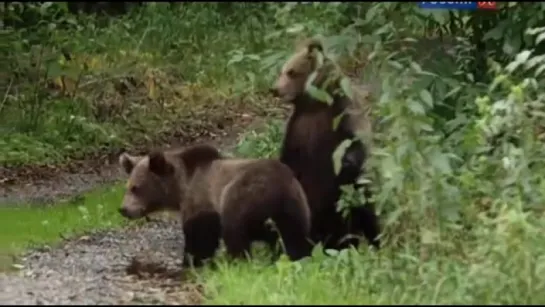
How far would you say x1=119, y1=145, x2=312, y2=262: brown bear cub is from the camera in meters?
8.52

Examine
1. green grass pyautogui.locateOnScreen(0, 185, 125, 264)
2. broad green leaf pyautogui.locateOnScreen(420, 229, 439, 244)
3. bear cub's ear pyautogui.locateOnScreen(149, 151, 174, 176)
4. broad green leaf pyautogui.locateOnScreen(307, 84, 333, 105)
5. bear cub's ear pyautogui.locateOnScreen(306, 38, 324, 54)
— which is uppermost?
bear cub's ear pyautogui.locateOnScreen(306, 38, 324, 54)

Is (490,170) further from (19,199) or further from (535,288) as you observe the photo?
(19,199)

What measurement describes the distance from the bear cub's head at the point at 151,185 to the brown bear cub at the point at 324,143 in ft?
2.87

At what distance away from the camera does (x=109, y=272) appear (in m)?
8.62

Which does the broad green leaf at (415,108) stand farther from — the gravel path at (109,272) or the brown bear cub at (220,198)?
the gravel path at (109,272)

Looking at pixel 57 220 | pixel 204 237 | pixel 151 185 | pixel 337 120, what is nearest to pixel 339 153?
Answer: pixel 337 120

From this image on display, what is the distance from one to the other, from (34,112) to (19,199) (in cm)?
272

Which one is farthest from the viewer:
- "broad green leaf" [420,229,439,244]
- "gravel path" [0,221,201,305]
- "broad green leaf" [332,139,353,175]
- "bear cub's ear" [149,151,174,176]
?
"bear cub's ear" [149,151,174,176]

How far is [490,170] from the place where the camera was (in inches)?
345

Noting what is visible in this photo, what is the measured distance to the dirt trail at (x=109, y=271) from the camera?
299 inches

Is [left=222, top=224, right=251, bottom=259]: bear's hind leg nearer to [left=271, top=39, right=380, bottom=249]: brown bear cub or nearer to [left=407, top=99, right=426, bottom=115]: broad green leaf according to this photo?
[left=271, top=39, right=380, bottom=249]: brown bear cub

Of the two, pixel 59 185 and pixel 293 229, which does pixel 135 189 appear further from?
pixel 59 185

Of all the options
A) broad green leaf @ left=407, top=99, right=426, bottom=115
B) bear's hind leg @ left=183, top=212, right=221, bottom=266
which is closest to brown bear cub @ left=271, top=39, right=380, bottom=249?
bear's hind leg @ left=183, top=212, right=221, bottom=266

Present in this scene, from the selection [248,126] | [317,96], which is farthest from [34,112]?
[317,96]
